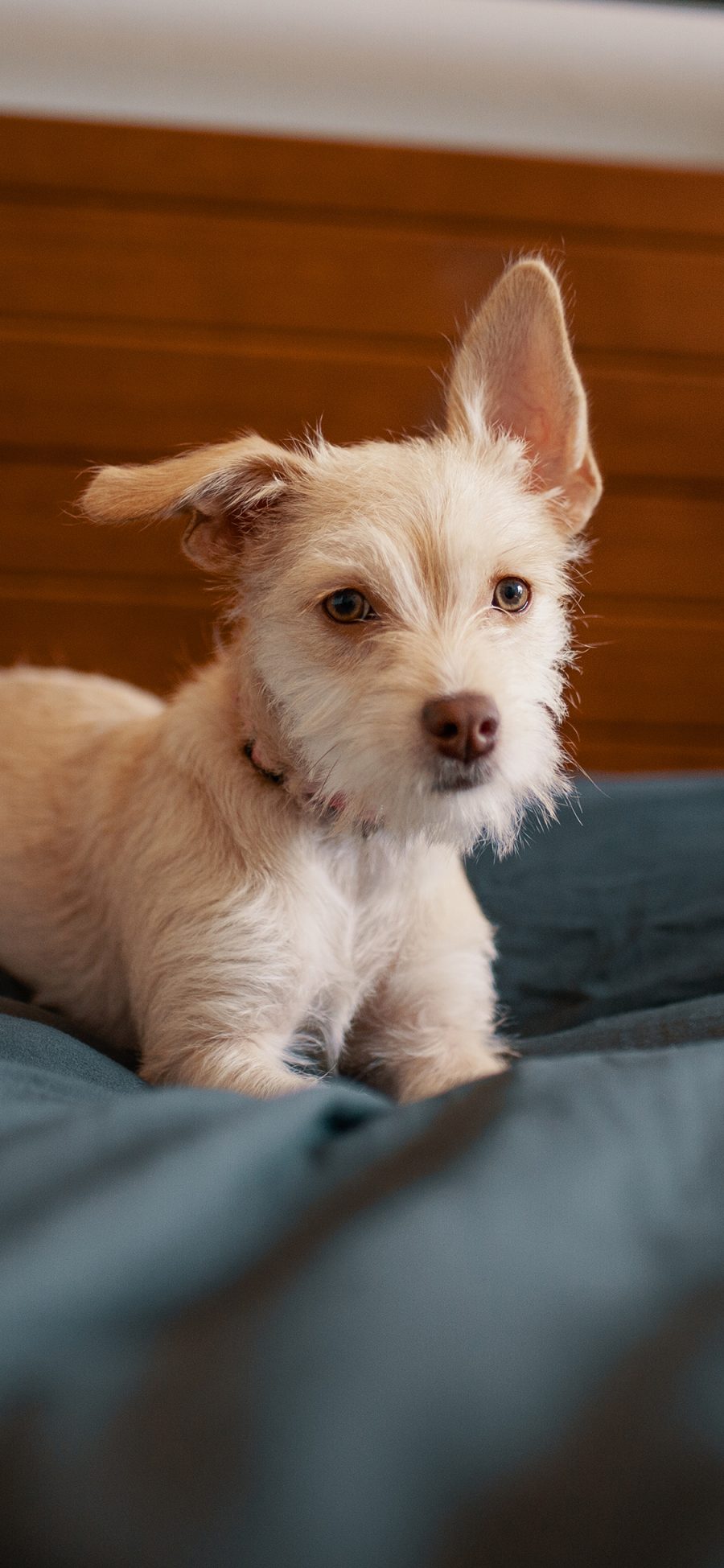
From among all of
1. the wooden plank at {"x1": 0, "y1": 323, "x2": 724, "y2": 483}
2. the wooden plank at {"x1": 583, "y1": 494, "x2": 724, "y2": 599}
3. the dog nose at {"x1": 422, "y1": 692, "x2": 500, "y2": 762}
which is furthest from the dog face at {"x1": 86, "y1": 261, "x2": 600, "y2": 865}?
the wooden plank at {"x1": 583, "y1": 494, "x2": 724, "y2": 599}

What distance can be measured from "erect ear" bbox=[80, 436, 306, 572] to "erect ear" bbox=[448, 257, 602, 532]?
281mm

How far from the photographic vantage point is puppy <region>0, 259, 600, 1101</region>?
1144 mm

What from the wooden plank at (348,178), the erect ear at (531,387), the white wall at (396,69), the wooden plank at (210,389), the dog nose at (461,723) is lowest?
the dog nose at (461,723)

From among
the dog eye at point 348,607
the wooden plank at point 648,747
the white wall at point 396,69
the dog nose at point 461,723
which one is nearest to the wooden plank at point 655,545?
the wooden plank at point 648,747

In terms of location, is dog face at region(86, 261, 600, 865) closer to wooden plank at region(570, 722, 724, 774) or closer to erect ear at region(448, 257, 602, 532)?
erect ear at region(448, 257, 602, 532)

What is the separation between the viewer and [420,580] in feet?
3.92

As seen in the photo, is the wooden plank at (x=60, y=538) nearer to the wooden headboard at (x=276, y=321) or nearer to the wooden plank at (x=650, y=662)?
the wooden headboard at (x=276, y=321)

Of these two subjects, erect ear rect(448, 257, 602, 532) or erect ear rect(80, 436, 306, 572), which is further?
erect ear rect(448, 257, 602, 532)

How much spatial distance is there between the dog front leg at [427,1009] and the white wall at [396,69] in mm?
2657

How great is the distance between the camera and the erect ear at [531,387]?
4.43 ft

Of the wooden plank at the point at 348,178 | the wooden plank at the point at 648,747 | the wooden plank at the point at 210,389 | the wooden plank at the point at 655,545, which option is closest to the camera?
the wooden plank at the point at 348,178

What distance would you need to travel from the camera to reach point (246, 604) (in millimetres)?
1328

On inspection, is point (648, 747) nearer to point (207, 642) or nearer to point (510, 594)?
point (207, 642)

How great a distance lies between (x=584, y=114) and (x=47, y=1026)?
3.14 meters
